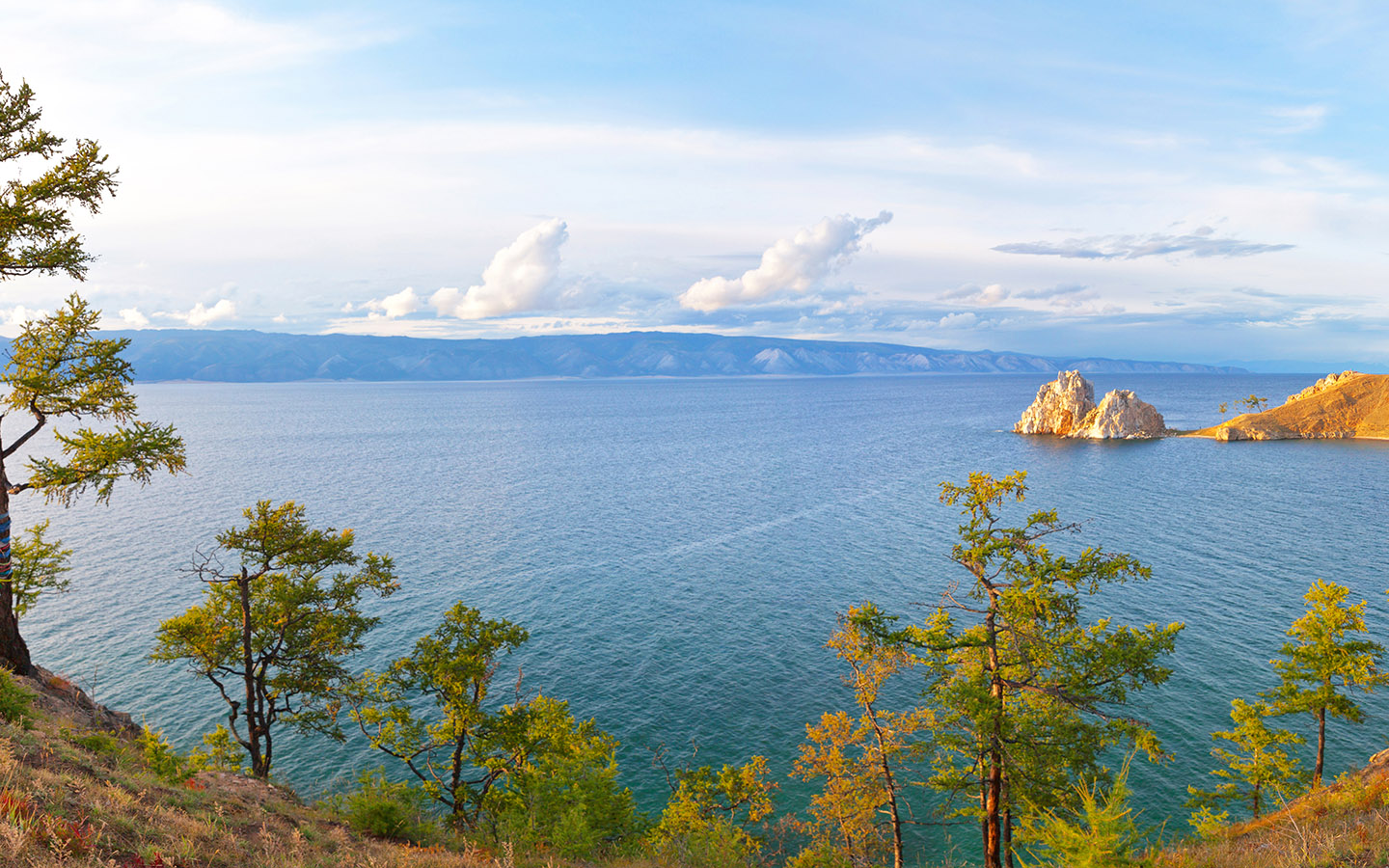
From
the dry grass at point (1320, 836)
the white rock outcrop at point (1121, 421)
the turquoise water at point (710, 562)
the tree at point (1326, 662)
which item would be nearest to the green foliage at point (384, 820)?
the turquoise water at point (710, 562)

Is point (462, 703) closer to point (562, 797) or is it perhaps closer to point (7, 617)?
point (562, 797)

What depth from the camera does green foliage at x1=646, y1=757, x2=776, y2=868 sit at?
22375mm

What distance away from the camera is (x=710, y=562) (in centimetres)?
6475

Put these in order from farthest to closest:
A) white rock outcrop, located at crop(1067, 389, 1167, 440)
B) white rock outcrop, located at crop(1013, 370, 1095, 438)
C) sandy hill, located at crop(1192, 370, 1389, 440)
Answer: white rock outcrop, located at crop(1013, 370, 1095, 438), white rock outcrop, located at crop(1067, 389, 1167, 440), sandy hill, located at crop(1192, 370, 1389, 440)

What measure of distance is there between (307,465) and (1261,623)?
129 meters

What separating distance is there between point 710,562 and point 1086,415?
13852 cm

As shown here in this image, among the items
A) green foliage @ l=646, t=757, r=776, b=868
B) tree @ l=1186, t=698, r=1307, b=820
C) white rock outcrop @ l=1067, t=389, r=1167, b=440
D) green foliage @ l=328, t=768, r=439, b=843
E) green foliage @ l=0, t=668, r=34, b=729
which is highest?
white rock outcrop @ l=1067, t=389, r=1167, b=440

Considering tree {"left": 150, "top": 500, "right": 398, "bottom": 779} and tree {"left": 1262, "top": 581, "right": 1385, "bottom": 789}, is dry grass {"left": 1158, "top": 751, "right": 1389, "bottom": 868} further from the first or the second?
tree {"left": 150, "top": 500, "right": 398, "bottom": 779}

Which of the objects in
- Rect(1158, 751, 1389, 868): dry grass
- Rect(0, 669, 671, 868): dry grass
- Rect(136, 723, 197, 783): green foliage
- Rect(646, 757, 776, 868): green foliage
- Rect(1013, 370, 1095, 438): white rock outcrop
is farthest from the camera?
Rect(1013, 370, 1095, 438): white rock outcrop

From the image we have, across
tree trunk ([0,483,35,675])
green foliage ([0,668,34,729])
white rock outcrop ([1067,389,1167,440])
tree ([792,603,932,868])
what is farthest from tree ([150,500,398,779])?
white rock outcrop ([1067,389,1167,440])

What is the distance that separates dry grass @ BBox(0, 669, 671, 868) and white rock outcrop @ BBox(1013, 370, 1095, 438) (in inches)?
6967

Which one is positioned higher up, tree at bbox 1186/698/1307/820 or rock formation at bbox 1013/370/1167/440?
rock formation at bbox 1013/370/1167/440

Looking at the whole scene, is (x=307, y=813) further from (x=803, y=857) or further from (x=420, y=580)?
(x=420, y=580)

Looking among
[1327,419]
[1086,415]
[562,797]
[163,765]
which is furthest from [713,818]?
[1327,419]
